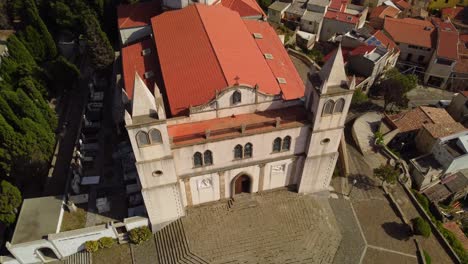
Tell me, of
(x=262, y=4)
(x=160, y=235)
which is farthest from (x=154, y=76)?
(x=262, y=4)

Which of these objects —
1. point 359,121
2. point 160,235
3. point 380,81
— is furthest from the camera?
point 380,81

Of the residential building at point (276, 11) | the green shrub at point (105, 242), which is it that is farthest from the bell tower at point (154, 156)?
the residential building at point (276, 11)

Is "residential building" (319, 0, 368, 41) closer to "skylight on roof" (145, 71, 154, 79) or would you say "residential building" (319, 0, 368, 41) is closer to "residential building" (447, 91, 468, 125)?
"residential building" (447, 91, 468, 125)

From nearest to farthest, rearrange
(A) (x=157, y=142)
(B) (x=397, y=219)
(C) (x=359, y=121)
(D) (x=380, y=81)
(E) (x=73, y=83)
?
1. (A) (x=157, y=142)
2. (B) (x=397, y=219)
3. (C) (x=359, y=121)
4. (E) (x=73, y=83)
5. (D) (x=380, y=81)

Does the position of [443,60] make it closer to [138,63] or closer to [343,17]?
[343,17]

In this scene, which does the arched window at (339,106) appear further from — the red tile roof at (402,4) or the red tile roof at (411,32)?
the red tile roof at (402,4)

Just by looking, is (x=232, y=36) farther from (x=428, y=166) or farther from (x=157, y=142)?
(x=428, y=166)

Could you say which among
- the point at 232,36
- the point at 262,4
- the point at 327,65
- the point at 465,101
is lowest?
the point at 465,101
